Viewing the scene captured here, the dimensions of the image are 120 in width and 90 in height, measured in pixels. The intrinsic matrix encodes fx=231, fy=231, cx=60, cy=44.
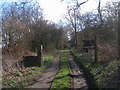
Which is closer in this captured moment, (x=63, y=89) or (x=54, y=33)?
(x=63, y=89)

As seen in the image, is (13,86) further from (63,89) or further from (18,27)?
(18,27)

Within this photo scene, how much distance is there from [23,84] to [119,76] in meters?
4.75

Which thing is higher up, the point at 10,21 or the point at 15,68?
the point at 10,21

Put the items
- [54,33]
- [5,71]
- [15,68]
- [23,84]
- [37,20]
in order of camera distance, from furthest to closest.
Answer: [54,33], [37,20], [15,68], [5,71], [23,84]

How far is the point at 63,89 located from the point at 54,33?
42.8 metres

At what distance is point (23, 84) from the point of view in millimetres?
11695

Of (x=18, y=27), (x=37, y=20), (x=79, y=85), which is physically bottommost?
(x=79, y=85)

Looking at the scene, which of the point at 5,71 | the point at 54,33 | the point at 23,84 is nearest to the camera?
the point at 23,84

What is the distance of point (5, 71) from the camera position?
1563 cm

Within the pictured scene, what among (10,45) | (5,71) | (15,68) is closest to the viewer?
(5,71)

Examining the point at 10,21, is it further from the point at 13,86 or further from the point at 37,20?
the point at 37,20

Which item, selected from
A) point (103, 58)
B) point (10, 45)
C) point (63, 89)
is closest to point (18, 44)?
point (10, 45)

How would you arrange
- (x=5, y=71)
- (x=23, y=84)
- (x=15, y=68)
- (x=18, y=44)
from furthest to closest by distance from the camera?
(x=18, y=44) → (x=15, y=68) → (x=5, y=71) → (x=23, y=84)

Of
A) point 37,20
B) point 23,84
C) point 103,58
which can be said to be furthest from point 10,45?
point 37,20
